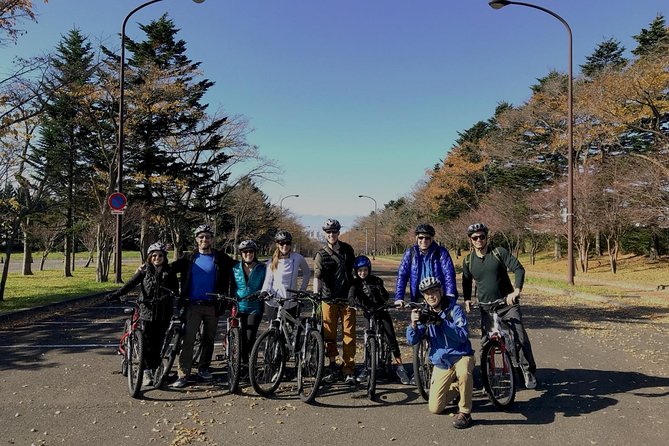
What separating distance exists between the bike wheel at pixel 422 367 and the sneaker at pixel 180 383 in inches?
98.6

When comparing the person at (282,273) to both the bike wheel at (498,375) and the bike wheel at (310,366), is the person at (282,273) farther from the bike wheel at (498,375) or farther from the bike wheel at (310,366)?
the bike wheel at (498,375)

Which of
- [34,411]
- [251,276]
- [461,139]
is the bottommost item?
[34,411]

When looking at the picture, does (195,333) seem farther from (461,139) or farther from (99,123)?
(461,139)

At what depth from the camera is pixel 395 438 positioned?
3818mm

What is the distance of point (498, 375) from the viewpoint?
4590mm

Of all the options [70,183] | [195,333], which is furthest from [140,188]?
Answer: [195,333]

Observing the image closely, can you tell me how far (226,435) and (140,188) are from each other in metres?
25.6

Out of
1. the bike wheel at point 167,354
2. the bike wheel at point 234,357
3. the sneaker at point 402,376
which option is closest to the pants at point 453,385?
the sneaker at point 402,376

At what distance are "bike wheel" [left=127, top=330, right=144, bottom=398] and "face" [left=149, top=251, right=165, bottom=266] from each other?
2.52 feet

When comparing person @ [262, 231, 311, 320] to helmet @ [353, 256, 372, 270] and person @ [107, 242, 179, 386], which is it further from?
person @ [107, 242, 179, 386]

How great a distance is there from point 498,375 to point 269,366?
2.33 m

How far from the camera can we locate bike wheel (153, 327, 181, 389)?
515 centimetres

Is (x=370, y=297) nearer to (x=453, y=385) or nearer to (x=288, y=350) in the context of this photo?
(x=288, y=350)

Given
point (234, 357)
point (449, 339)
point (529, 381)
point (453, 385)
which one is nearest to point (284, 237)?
point (234, 357)
